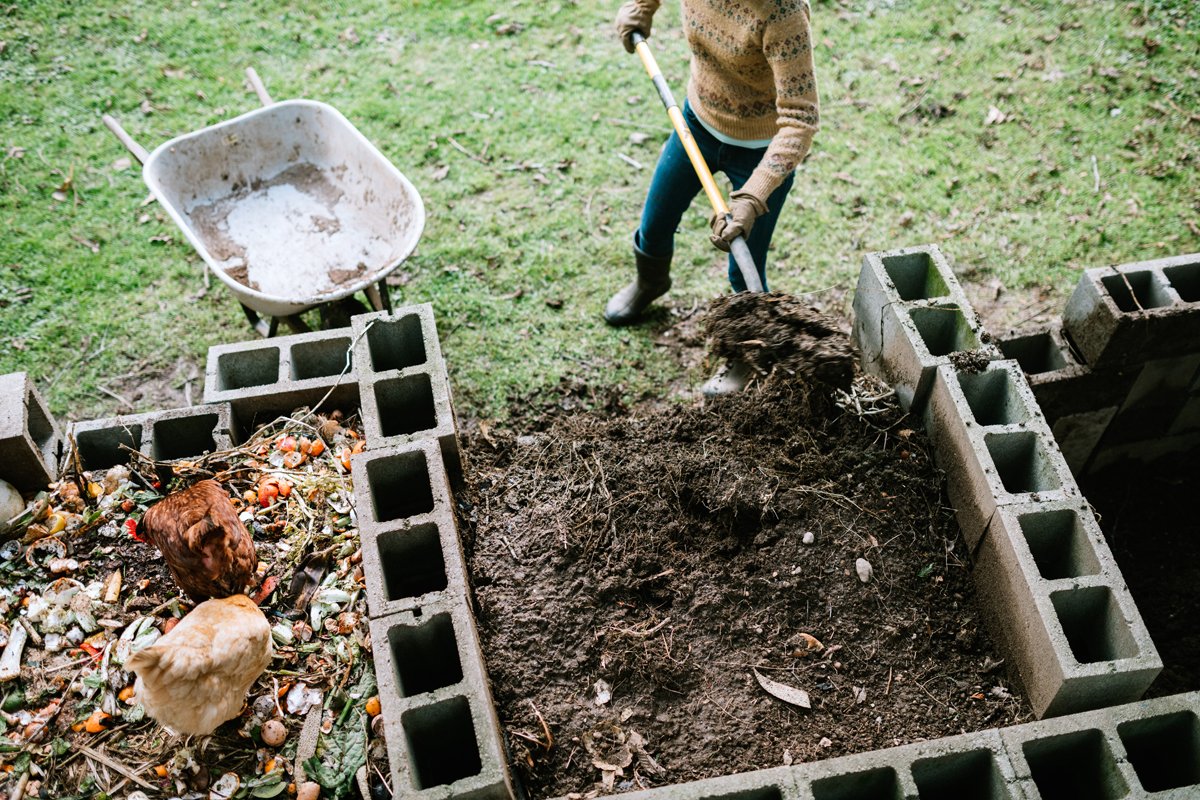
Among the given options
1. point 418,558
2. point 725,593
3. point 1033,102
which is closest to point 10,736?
point 418,558

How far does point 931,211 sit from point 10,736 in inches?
231

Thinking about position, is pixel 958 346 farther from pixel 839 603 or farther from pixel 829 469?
pixel 839 603

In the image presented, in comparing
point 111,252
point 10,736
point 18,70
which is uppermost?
point 18,70

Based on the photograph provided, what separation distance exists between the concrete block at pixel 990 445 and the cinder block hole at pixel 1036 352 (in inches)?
23.3

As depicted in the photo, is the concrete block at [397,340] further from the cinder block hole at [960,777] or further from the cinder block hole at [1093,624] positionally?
the cinder block hole at [1093,624]

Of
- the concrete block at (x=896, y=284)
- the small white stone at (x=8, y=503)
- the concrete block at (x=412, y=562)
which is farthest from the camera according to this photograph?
the concrete block at (x=896, y=284)

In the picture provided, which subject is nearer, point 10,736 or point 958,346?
point 10,736

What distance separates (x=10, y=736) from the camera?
302cm

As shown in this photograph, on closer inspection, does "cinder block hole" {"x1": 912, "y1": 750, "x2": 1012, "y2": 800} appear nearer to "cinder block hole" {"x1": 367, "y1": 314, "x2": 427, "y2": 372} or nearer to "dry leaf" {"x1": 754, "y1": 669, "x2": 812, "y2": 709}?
"dry leaf" {"x1": 754, "y1": 669, "x2": 812, "y2": 709}

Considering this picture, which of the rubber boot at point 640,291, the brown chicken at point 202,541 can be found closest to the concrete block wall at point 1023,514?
the rubber boot at point 640,291

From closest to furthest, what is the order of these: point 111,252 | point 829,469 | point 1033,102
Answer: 1. point 829,469
2. point 111,252
3. point 1033,102

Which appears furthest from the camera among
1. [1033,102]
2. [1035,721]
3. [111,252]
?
[1033,102]

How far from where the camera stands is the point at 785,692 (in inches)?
124

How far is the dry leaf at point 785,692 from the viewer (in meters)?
3.13
